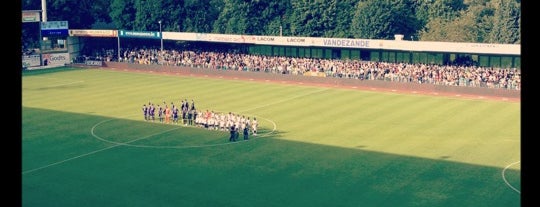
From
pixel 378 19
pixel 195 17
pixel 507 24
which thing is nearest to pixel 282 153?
pixel 378 19

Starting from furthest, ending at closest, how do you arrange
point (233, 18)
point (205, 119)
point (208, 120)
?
point (233, 18), point (205, 119), point (208, 120)

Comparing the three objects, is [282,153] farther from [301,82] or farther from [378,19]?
[378,19]

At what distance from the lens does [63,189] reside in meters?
27.6

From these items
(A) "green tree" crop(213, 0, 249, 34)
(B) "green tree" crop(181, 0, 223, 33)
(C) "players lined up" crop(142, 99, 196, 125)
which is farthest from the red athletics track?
(C) "players lined up" crop(142, 99, 196, 125)

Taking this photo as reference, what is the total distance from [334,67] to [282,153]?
1301 inches

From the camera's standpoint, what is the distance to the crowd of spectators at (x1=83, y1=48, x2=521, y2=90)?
57.2 metres

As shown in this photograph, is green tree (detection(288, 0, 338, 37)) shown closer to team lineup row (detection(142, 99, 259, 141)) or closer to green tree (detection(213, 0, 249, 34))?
green tree (detection(213, 0, 249, 34))

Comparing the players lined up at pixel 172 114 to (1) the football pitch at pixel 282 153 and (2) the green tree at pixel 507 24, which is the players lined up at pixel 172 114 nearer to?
(1) the football pitch at pixel 282 153

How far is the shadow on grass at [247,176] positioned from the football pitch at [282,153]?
82 millimetres

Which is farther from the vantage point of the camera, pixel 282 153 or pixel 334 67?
pixel 334 67

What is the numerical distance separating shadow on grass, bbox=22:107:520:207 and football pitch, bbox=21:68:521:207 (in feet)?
0.27

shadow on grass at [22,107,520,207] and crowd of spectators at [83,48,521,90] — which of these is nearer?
shadow on grass at [22,107,520,207]

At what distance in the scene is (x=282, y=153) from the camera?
33812 millimetres

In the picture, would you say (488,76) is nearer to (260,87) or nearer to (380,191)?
(260,87)
